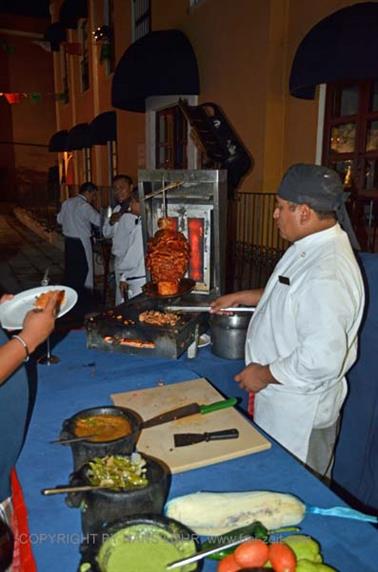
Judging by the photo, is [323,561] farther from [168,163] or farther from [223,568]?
[168,163]

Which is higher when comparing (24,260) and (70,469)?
(70,469)

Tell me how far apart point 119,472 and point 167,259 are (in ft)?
6.15

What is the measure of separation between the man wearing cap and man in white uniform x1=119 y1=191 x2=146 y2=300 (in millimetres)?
3042

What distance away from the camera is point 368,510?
260 cm

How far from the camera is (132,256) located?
532 cm

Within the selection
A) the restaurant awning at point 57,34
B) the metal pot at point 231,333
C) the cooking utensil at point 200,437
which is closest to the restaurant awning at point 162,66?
the metal pot at point 231,333

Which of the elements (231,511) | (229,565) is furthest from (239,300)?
(229,565)

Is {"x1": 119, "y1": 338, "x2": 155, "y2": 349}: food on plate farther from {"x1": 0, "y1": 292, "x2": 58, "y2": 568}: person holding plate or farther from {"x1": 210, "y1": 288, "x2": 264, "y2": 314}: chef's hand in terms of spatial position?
{"x1": 0, "y1": 292, "x2": 58, "y2": 568}: person holding plate

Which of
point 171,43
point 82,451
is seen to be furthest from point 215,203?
point 171,43

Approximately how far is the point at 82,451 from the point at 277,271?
1.41 m

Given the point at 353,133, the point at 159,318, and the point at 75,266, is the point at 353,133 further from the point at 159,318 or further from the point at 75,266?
the point at 75,266

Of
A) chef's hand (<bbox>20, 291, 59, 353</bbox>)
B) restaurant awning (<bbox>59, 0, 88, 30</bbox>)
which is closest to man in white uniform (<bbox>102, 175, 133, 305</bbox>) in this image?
chef's hand (<bbox>20, 291, 59, 353</bbox>)

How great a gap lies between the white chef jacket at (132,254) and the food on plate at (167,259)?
2.08m

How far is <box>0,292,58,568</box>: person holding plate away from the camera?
1616 mm
